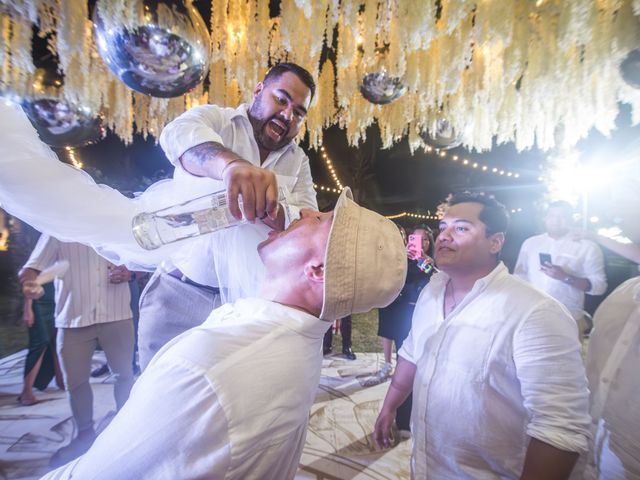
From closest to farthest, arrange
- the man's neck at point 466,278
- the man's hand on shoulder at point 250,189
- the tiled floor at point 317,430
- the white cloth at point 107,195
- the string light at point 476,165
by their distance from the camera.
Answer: the man's hand on shoulder at point 250,189 < the white cloth at point 107,195 < the man's neck at point 466,278 < the tiled floor at point 317,430 < the string light at point 476,165

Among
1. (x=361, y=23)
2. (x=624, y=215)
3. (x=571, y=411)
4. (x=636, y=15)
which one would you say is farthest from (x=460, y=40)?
(x=571, y=411)

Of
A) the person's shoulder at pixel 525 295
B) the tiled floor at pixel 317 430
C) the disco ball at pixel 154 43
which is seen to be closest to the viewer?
the person's shoulder at pixel 525 295

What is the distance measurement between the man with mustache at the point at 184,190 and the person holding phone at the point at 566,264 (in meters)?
4.02

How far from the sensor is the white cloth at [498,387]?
1.48m

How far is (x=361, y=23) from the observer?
390 cm

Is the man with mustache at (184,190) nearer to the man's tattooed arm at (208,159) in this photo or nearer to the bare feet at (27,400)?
the man's tattooed arm at (208,159)

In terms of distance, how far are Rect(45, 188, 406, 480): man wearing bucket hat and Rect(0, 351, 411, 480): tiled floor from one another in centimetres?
235

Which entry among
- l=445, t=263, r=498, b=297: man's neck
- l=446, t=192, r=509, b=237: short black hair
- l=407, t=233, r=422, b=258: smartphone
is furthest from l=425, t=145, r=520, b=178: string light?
l=445, t=263, r=498, b=297: man's neck

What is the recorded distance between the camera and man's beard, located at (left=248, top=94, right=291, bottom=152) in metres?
1.79

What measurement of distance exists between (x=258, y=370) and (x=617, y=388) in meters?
2.52

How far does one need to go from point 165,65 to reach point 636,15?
3.65 m

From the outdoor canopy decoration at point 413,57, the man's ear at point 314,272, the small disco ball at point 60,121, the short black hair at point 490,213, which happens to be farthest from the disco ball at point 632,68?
the small disco ball at point 60,121

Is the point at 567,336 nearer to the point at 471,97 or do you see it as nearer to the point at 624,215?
the point at 624,215

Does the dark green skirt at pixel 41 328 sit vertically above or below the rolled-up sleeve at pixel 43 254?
below
